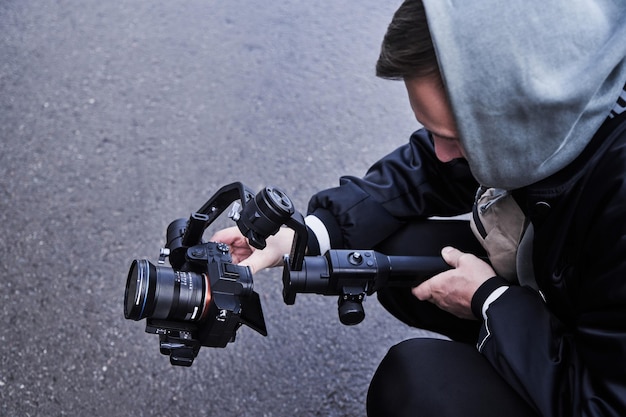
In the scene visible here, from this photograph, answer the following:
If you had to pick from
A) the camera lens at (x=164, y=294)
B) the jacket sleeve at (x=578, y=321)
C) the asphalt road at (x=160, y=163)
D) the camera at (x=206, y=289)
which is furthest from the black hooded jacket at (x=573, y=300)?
the asphalt road at (x=160, y=163)

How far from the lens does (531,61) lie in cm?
98

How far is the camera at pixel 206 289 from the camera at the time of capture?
1.14 metres

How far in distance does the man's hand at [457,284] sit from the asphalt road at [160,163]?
421mm

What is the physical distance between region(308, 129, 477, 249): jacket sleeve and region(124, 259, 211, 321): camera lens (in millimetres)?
403

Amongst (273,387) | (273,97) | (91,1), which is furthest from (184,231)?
(91,1)

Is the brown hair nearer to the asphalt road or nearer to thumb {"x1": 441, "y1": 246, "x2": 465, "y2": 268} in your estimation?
thumb {"x1": 441, "y1": 246, "x2": 465, "y2": 268}

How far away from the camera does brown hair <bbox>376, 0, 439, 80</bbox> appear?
106cm

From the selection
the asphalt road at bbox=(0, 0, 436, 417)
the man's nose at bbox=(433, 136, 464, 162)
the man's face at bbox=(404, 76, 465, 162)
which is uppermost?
the man's face at bbox=(404, 76, 465, 162)

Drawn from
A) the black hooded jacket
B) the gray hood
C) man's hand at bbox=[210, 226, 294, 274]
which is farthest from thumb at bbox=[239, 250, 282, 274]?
the gray hood

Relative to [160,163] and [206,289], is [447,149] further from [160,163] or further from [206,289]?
[160,163]

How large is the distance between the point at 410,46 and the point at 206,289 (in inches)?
19.4

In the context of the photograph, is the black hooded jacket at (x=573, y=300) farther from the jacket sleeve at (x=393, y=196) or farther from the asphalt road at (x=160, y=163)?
the asphalt road at (x=160, y=163)

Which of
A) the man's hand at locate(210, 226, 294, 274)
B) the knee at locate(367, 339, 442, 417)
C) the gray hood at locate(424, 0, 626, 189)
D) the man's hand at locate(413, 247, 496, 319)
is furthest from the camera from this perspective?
the man's hand at locate(210, 226, 294, 274)

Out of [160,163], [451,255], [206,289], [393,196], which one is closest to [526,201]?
[451,255]
